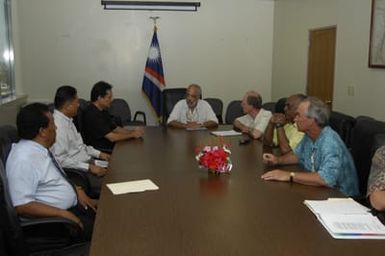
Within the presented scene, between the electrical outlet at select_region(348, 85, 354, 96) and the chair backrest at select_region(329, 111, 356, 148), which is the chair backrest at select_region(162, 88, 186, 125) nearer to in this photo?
the electrical outlet at select_region(348, 85, 354, 96)

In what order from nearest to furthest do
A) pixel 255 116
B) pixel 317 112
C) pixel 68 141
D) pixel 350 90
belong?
pixel 317 112, pixel 68 141, pixel 255 116, pixel 350 90

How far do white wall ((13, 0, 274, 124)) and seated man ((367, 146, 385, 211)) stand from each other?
15.4ft

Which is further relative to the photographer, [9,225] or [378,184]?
[378,184]

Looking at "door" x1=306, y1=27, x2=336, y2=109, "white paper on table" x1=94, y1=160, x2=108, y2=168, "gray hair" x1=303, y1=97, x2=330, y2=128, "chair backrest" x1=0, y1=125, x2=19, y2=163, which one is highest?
"door" x1=306, y1=27, x2=336, y2=109

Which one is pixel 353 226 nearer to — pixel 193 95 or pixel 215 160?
pixel 215 160

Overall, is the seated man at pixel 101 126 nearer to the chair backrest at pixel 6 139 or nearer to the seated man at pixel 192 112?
the seated man at pixel 192 112

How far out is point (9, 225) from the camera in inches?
72.5

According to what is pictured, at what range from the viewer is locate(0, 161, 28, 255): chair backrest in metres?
1.82

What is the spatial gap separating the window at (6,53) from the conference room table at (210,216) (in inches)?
139

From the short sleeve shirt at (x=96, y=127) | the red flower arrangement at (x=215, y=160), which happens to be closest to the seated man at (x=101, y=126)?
the short sleeve shirt at (x=96, y=127)

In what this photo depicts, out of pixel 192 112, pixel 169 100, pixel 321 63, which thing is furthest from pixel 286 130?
pixel 169 100

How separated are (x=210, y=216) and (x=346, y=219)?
0.58 meters

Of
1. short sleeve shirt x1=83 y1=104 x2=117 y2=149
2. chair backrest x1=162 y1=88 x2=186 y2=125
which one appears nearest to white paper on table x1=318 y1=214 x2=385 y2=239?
short sleeve shirt x1=83 y1=104 x2=117 y2=149

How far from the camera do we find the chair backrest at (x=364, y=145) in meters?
2.75
